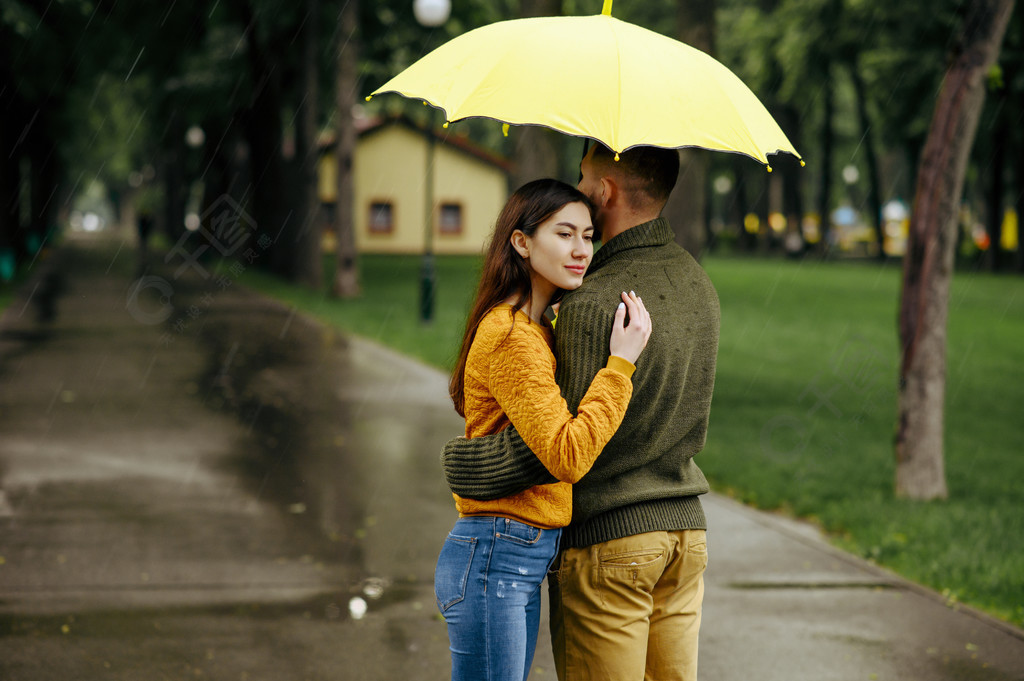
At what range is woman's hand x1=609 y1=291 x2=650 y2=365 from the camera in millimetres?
2391

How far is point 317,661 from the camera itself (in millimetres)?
4355

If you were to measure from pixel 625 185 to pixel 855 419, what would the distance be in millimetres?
8821

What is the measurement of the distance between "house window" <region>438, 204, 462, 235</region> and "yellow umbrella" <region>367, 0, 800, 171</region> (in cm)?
4778

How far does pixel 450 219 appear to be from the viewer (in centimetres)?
5084

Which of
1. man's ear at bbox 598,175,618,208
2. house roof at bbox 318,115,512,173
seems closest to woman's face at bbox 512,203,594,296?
man's ear at bbox 598,175,618,208

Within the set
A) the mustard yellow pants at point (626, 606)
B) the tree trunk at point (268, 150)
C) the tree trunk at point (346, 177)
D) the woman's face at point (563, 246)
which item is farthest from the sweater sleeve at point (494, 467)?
the tree trunk at point (268, 150)

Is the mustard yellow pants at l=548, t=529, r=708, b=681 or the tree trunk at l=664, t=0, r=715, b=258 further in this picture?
the tree trunk at l=664, t=0, r=715, b=258

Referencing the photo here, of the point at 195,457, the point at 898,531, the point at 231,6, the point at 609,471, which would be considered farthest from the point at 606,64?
the point at 231,6

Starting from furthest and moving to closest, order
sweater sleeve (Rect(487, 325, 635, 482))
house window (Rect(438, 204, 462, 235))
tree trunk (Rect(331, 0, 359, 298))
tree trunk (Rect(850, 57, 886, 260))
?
house window (Rect(438, 204, 462, 235))
tree trunk (Rect(850, 57, 886, 260))
tree trunk (Rect(331, 0, 359, 298))
sweater sleeve (Rect(487, 325, 635, 482))

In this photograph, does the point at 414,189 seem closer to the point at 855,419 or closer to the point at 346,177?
the point at 346,177

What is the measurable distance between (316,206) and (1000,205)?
24.3 meters

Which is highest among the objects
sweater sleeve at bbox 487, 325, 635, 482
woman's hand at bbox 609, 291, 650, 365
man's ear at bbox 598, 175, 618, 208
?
man's ear at bbox 598, 175, 618, 208

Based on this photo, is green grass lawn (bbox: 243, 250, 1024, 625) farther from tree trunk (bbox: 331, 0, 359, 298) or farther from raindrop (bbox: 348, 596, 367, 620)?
raindrop (bbox: 348, 596, 367, 620)

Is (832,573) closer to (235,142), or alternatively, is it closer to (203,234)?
(235,142)
